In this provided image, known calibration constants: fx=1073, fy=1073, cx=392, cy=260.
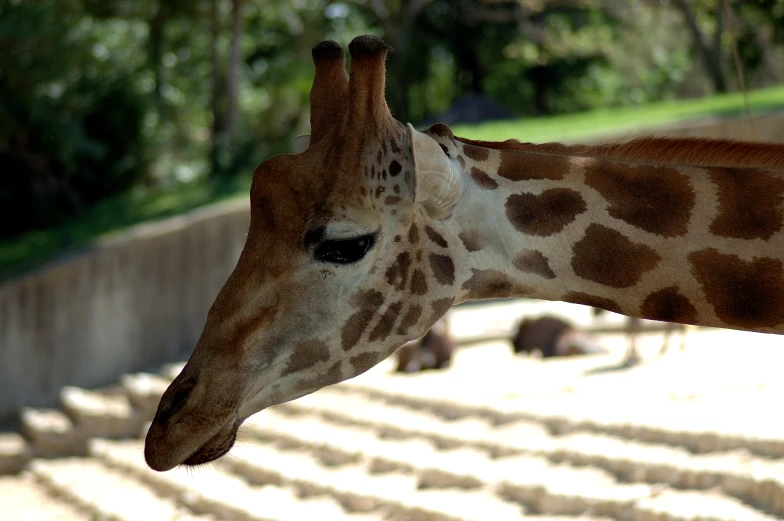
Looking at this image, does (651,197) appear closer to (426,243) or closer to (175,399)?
(426,243)

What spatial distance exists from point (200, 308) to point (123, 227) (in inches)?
66.7

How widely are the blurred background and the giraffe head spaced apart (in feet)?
36.0

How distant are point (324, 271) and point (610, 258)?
782 mm

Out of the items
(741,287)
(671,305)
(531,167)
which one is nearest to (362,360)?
(531,167)

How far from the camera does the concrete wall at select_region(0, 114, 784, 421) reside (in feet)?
41.1

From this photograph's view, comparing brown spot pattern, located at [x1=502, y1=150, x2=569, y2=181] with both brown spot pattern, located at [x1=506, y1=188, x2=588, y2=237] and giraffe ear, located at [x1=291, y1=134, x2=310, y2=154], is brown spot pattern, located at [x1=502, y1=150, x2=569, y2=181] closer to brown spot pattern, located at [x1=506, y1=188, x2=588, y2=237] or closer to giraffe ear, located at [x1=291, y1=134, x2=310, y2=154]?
brown spot pattern, located at [x1=506, y1=188, x2=588, y2=237]

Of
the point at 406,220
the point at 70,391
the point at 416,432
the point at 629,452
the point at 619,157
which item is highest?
the point at 619,157

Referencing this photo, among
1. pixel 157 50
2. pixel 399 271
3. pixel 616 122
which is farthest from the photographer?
pixel 157 50

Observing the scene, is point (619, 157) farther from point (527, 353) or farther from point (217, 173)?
point (217, 173)

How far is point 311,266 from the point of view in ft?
9.27

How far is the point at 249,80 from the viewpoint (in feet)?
84.1

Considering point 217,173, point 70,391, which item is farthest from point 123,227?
point 217,173

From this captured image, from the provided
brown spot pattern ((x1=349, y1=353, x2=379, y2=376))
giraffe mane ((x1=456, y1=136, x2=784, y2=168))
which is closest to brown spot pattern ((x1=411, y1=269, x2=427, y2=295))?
brown spot pattern ((x1=349, y1=353, x2=379, y2=376))

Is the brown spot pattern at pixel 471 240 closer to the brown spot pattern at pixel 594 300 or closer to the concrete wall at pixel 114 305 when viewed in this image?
the brown spot pattern at pixel 594 300
